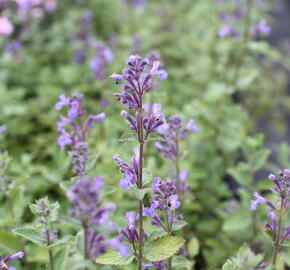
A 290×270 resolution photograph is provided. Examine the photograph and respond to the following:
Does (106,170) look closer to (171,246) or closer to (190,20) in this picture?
(171,246)

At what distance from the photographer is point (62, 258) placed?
7.48ft

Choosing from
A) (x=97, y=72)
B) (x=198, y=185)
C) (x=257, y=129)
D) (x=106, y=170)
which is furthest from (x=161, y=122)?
(x=257, y=129)

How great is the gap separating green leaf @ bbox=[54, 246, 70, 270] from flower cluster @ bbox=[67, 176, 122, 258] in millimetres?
128

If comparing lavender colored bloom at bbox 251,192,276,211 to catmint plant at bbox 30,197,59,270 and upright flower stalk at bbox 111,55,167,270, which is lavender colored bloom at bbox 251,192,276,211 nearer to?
upright flower stalk at bbox 111,55,167,270

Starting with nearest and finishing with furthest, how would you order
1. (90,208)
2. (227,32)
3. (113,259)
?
(90,208)
(113,259)
(227,32)

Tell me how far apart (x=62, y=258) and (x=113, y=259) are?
0.39 metres

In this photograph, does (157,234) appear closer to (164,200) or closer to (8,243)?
(164,200)

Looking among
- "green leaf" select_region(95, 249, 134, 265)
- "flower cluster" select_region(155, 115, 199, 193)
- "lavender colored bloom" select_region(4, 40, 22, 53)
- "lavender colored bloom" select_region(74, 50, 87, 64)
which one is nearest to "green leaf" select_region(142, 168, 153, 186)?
"green leaf" select_region(95, 249, 134, 265)

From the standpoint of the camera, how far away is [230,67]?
196 inches

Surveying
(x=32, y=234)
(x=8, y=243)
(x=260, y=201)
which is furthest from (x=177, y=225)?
(x=8, y=243)

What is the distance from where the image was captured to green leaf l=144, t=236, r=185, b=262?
195 centimetres

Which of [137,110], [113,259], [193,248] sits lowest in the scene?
[193,248]

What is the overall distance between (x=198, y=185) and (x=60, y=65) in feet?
9.39

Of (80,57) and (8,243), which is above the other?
(80,57)
